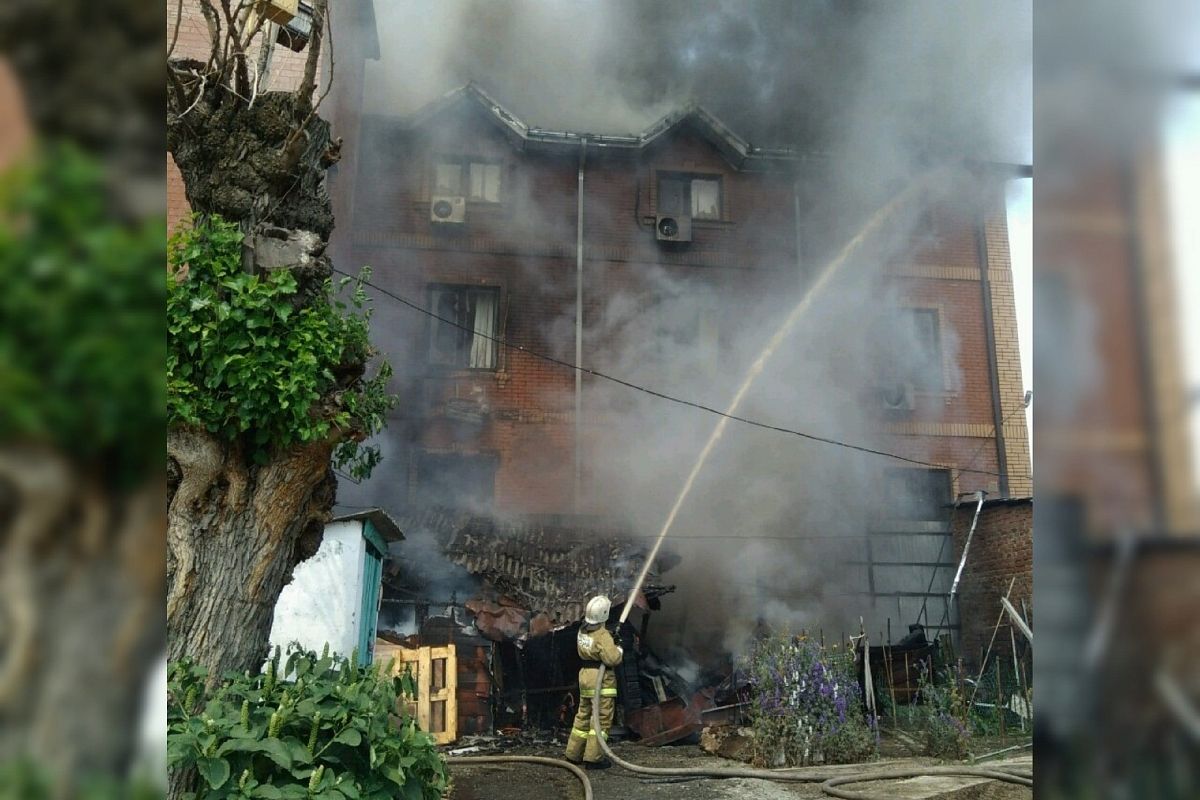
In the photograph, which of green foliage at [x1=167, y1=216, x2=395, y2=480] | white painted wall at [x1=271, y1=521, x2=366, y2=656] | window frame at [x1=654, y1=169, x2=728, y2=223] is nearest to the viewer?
green foliage at [x1=167, y1=216, x2=395, y2=480]

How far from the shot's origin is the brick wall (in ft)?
43.7

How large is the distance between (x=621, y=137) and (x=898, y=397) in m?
6.61

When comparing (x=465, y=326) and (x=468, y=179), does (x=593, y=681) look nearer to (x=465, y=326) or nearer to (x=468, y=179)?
(x=465, y=326)

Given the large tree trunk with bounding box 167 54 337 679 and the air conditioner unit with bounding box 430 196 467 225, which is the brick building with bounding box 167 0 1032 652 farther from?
the large tree trunk with bounding box 167 54 337 679

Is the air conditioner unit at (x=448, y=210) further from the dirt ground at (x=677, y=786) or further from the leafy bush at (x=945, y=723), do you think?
the leafy bush at (x=945, y=723)

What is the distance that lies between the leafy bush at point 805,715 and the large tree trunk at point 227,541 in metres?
5.47

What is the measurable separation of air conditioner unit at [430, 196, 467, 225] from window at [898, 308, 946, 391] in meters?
7.82

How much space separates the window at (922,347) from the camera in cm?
1574

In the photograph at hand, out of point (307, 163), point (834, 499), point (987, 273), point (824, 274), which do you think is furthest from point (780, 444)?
point (307, 163)

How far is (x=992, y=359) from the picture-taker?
15.8 metres

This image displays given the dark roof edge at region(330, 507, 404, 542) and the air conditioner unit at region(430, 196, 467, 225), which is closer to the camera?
the dark roof edge at region(330, 507, 404, 542)

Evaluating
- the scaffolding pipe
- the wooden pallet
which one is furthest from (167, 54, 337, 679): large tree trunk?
the scaffolding pipe

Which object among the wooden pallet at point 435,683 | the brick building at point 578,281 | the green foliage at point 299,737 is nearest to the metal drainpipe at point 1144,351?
the green foliage at point 299,737

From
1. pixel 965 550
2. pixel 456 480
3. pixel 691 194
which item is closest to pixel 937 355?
pixel 965 550
